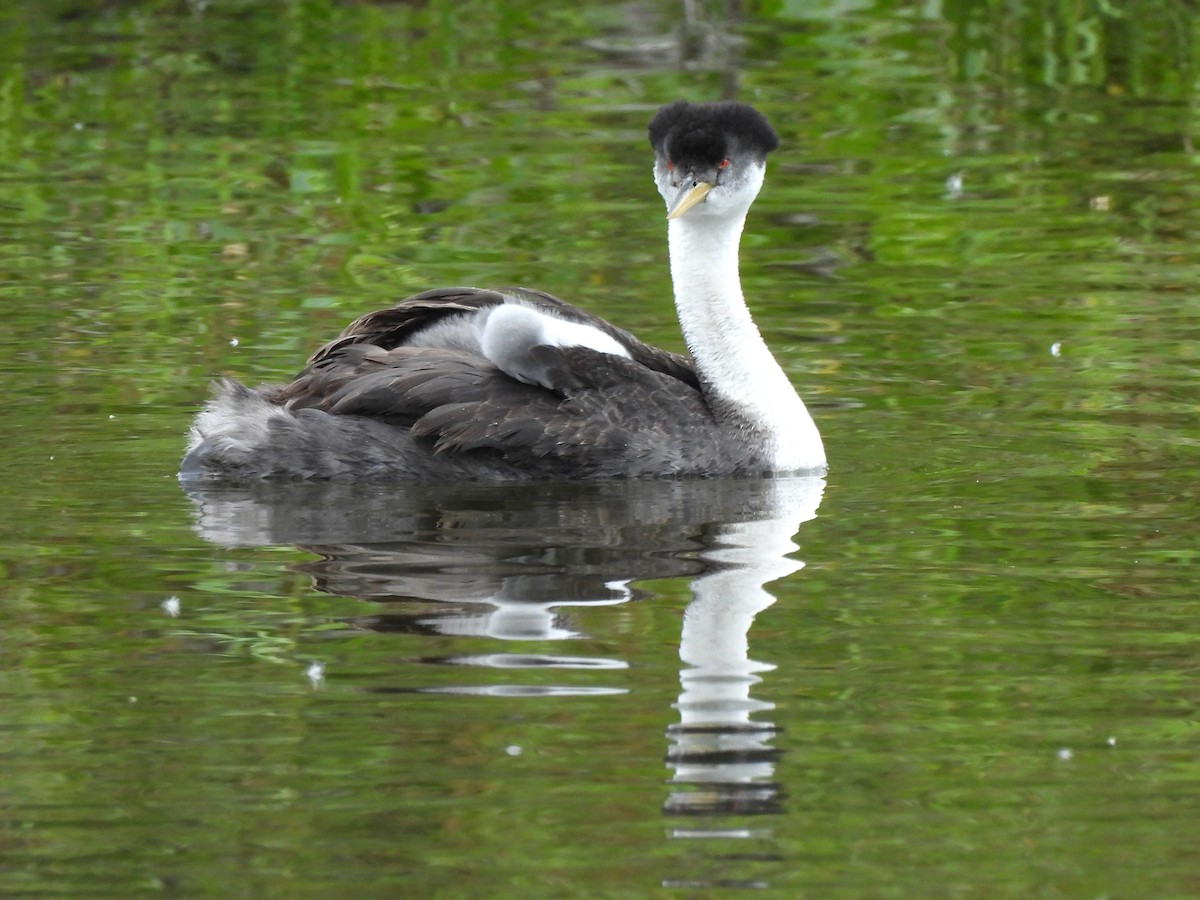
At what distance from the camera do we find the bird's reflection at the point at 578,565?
225 inches

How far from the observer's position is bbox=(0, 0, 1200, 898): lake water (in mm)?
5191

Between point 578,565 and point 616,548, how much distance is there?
0.27 meters

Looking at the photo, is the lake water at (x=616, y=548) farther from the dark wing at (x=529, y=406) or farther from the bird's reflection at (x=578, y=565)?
the dark wing at (x=529, y=406)

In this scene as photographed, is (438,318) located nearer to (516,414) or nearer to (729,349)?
(516,414)

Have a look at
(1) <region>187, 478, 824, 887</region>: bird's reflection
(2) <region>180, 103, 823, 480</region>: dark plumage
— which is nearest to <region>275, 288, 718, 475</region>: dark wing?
(2) <region>180, 103, 823, 480</region>: dark plumage

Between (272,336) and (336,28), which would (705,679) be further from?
(336,28)

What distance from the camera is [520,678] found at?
20.4 feet

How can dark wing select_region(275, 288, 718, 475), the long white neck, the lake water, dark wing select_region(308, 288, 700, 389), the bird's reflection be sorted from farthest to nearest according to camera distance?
dark wing select_region(308, 288, 700, 389)
the long white neck
dark wing select_region(275, 288, 718, 475)
the bird's reflection
the lake water

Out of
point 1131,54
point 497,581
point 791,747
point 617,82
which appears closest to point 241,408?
point 497,581

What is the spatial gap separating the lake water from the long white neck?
0.19m

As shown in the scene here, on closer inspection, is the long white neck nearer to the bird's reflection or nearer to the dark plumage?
the dark plumage

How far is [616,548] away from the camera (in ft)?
25.5

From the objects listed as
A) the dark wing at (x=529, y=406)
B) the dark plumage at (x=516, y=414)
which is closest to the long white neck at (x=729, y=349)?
the dark plumage at (x=516, y=414)

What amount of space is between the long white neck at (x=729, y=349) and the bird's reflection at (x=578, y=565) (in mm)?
166
